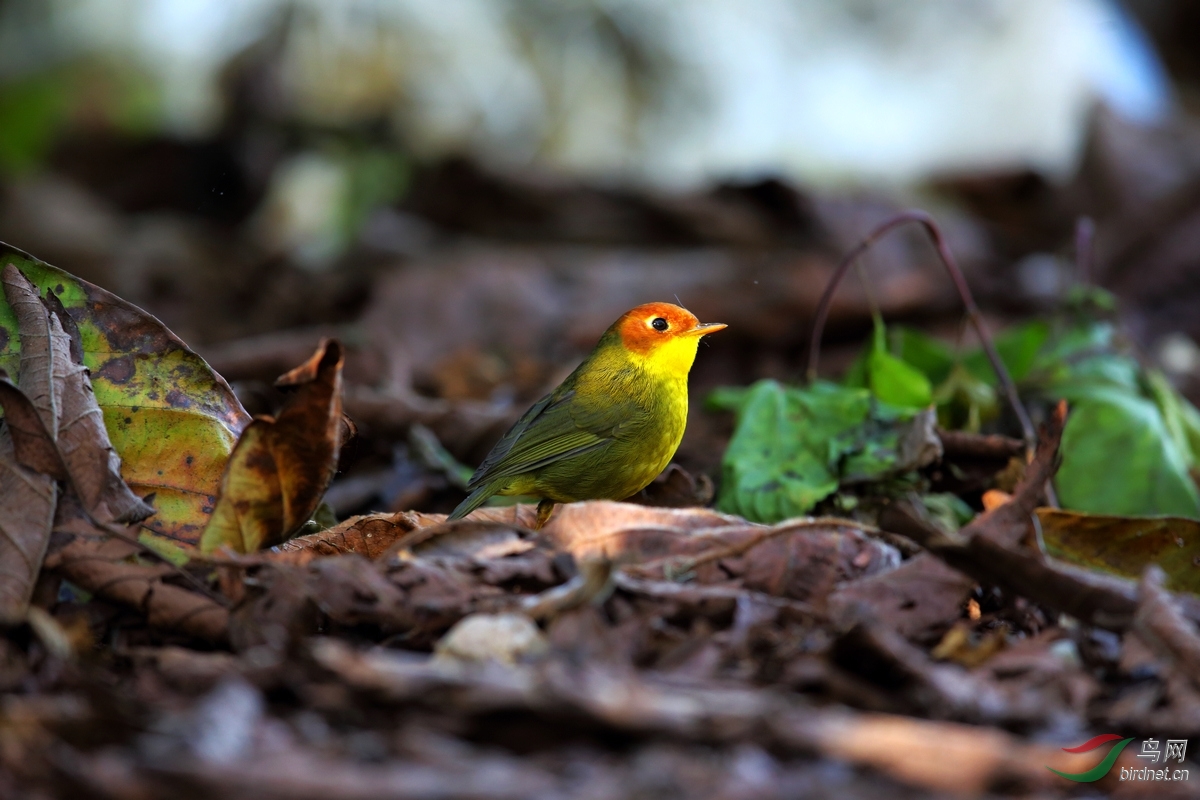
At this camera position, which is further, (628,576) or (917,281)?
A: (917,281)

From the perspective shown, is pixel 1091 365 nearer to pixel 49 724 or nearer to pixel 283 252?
pixel 49 724

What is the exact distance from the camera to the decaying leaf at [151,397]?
2742 millimetres

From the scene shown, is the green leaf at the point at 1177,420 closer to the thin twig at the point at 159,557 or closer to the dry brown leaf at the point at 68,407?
the thin twig at the point at 159,557

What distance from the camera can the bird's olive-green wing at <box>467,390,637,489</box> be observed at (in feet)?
11.8

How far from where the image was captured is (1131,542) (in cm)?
293

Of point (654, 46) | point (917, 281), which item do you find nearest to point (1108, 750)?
point (917, 281)

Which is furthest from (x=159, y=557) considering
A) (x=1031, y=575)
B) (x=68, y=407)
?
(x=1031, y=575)

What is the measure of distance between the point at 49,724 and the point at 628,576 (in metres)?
1.13

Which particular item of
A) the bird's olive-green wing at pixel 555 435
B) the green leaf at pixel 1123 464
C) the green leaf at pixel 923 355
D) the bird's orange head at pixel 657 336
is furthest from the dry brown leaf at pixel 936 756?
the green leaf at pixel 923 355

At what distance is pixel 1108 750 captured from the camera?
1.91 metres

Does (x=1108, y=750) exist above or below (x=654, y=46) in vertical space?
below

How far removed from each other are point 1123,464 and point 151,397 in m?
2.95

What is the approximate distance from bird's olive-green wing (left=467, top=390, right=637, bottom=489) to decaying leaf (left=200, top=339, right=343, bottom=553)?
1064 mm

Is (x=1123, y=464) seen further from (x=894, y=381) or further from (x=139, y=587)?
(x=139, y=587)
